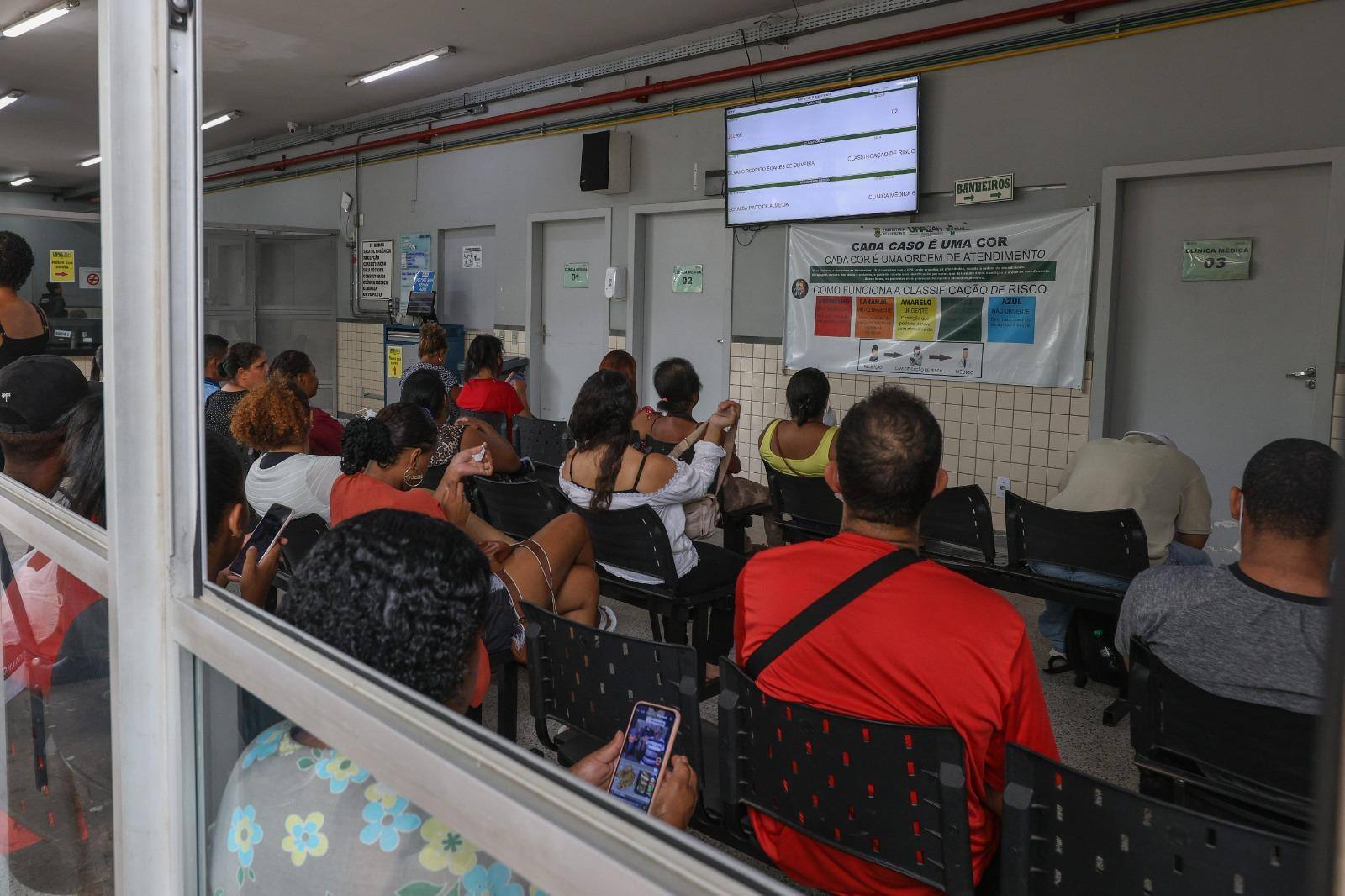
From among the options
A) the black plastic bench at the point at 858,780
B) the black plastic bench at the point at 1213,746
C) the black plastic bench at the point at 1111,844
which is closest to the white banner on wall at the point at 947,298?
the black plastic bench at the point at 1213,746

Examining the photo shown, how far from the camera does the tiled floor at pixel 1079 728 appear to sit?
306 cm

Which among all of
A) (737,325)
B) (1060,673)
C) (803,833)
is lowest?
(1060,673)

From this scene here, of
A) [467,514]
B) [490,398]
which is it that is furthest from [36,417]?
[490,398]

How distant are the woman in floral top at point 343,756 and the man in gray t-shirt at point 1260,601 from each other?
1.40 meters

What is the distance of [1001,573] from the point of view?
342 cm

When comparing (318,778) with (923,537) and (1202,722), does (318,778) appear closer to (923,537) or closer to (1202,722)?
(1202,722)

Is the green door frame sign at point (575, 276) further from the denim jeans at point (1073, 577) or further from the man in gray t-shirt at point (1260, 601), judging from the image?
the man in gray t-shirt at point (1260, 601)

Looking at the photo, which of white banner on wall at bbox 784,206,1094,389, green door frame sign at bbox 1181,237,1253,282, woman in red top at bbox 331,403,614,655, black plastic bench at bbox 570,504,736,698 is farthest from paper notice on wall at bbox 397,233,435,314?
woman in red top at bbox 331,403,614,655

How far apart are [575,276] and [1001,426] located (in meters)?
4.11

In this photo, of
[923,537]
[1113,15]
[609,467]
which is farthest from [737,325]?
[609,467]

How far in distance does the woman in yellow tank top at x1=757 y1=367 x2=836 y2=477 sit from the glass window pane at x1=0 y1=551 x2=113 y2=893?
9.27ft

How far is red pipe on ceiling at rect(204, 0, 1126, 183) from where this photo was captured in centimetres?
546

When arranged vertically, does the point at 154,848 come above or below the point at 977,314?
below

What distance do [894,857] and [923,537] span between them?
2.44 metres
